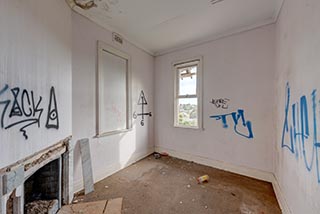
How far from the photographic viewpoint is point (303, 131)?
128cm

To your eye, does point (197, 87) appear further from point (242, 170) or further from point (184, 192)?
point (184, 192)

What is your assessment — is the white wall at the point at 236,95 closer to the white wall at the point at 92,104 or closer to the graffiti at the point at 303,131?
the graffiti at the point at 303,131

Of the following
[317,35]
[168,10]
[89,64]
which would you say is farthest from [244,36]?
[89,64]

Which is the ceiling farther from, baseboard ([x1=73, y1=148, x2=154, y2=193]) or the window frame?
baseboard ([x1=73, y1=148, x2=154, y2=193])

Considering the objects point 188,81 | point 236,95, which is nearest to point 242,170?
point 236,95

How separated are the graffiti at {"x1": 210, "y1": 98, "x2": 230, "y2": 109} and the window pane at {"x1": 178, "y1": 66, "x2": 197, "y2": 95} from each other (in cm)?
51

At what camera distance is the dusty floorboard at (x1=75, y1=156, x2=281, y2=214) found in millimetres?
1832

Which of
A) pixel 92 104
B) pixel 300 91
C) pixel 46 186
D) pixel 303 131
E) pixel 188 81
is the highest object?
pixel 188 81

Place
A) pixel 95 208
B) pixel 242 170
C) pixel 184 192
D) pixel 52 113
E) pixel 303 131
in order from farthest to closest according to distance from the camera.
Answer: pixel 242 170, pixel 184 192, pixel 95 208, pixel 52 113, pixel 303 131

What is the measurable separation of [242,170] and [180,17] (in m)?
2.83

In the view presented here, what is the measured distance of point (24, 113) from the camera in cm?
120

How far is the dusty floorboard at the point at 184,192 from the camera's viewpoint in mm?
1832

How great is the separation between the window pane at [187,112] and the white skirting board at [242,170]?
0.72 metres

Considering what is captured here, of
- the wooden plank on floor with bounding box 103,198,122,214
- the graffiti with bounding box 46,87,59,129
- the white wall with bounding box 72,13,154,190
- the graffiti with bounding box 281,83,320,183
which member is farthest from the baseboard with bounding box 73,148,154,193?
the graffiti with bounding box 281,83,320,183
